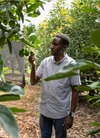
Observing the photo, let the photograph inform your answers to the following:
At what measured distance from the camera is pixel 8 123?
1.26 ft

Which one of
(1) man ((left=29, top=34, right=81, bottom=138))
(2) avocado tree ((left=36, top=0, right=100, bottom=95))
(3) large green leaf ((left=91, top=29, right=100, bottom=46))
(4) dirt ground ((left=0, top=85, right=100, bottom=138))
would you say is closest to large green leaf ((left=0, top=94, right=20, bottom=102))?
(3) large green leaf ((left=91, top=29, right=100, bottom=46))

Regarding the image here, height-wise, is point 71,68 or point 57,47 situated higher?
point 57,47

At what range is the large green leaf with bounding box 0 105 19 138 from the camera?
36 cm

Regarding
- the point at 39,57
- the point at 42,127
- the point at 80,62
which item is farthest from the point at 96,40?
the point at 39,57

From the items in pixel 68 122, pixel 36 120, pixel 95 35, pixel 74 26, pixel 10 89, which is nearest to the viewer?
pixel 95 35

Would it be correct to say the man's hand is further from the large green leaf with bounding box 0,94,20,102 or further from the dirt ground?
the large green leaf with bounding box 0,94,20,102

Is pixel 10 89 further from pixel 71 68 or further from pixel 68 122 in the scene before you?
pixel 68 122

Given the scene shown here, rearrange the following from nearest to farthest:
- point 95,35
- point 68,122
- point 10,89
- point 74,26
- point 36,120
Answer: point 95,35
point 10,89
point 68,122
point 36,120
point 74,26

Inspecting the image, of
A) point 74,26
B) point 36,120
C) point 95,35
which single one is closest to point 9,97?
point 95,35

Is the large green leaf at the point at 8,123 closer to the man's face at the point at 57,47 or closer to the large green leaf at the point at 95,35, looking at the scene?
the large green leaf at the point at 95,35

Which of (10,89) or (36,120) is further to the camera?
(36,120)

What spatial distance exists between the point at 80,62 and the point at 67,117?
1342mm

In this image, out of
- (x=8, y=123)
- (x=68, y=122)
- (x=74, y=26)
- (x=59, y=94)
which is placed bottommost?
(x=68, y=122)

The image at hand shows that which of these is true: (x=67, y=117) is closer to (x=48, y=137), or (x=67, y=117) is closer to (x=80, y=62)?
(x=48, y=137)
